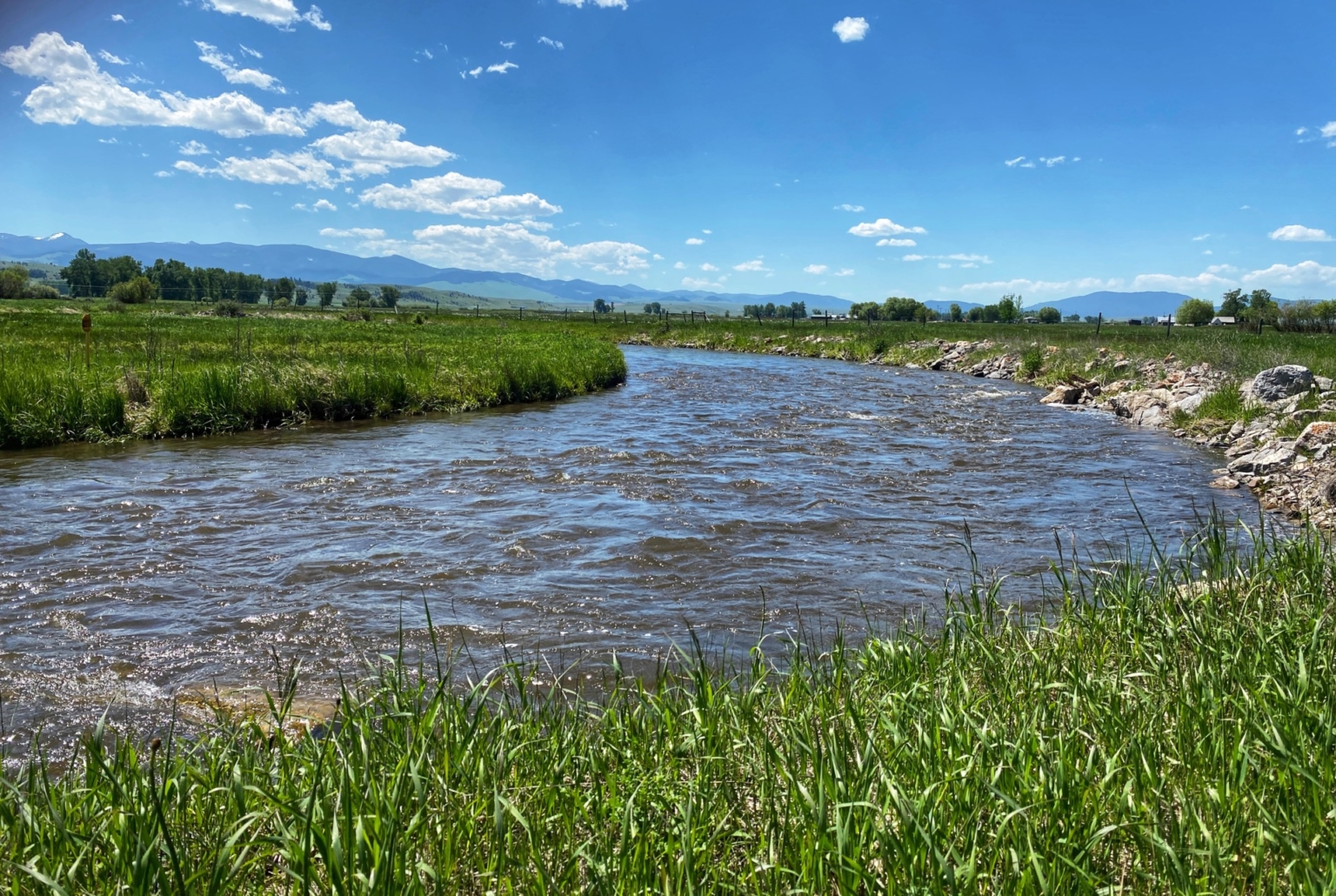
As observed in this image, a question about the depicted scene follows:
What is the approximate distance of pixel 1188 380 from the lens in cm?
2338

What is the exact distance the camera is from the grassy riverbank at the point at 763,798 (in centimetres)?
252

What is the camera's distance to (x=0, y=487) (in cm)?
1069

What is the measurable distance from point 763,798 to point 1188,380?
990 inches

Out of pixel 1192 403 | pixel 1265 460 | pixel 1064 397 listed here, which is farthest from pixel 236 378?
pixel 1064 397

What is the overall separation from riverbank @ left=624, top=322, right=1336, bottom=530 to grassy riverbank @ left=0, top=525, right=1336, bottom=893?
2.85 metres

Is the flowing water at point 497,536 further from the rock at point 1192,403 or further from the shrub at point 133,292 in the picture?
the shrub at point 133,292

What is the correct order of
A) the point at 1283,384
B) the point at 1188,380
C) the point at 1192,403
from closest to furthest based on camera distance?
1. the point at 1283,384
2. the point at 1192,403
3. the point at 1188,380

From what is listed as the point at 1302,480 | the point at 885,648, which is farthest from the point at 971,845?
the point at 1302,480

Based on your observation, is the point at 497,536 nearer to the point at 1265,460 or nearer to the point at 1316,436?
the point at 1265,460

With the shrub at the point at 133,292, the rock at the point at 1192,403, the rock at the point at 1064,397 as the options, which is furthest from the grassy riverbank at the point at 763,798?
the shrub at the point at 133,292

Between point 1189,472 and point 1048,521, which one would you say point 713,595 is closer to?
point 1048,521

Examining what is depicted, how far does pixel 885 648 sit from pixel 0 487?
11.6m

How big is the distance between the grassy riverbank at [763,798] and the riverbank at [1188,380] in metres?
2.85

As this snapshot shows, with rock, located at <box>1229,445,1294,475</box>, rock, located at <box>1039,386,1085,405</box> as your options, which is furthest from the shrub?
rock, located at <box>1229,445,1294,475</box>
